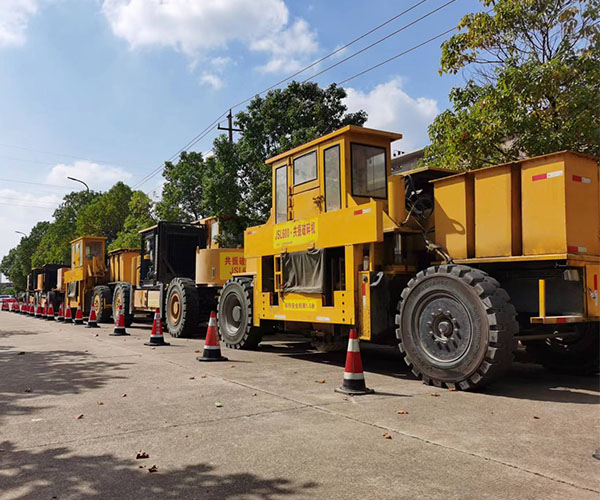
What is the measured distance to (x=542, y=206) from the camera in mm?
6012

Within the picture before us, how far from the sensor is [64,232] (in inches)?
2375

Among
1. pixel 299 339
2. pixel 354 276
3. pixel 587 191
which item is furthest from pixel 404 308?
pixel 299 339

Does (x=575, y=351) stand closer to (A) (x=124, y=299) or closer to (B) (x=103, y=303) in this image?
(A) (x=124, y=299)

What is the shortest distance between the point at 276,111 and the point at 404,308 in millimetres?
13589

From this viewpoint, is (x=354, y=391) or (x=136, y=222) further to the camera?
(x=136, y=222)

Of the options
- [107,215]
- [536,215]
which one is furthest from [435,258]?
[107,215]

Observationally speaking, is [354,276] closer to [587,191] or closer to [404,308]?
[404,308]

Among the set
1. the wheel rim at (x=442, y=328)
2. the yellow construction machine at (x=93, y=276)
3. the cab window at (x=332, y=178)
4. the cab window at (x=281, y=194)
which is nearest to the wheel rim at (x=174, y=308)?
the cab window at (x=281, y=194)

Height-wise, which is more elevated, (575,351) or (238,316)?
(238,316)

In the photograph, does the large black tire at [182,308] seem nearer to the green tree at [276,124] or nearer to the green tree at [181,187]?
the green tree at [276,124]

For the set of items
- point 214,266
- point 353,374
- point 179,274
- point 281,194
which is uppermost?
point 281,194

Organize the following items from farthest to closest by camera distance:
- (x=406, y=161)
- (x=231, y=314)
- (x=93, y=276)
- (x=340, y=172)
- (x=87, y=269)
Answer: (x=406, y=161)
(x=87, y=269)
(x=93, y=276)
(x=231, y=314)
(x=340, y=172)

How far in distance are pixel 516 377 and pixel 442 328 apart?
188 cm

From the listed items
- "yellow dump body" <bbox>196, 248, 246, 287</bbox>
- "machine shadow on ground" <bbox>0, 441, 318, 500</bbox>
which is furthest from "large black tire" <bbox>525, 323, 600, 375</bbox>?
"yellow dump body" <bbox>196, 248, 246, 287</bbox>
